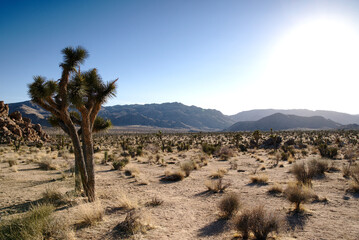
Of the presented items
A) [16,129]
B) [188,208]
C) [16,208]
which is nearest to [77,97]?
[16,208]

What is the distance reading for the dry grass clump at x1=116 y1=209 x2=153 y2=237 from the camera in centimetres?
525

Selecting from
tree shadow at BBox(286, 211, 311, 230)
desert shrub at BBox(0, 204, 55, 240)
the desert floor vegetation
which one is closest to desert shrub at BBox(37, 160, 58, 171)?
the desert floor vegetation

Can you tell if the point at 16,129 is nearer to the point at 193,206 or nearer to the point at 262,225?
the point at 193,206

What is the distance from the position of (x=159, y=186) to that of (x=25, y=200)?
20.0ft

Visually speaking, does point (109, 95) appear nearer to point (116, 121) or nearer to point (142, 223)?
point (142, 223)

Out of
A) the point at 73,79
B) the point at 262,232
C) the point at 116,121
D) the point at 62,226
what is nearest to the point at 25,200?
the point at 62,226

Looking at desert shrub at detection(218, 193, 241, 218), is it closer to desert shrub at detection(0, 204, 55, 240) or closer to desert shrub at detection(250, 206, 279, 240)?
desert shrub at detection(250, 206, 279, 240)

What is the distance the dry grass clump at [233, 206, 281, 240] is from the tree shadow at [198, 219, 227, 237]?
0.70 meters

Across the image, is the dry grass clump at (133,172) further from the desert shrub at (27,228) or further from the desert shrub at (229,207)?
the desert shrub at (27,228)

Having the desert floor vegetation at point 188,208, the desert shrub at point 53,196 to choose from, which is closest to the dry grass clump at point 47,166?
the desert floor vegetation at point 188,208

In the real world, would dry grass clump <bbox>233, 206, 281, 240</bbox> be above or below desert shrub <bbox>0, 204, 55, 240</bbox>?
below

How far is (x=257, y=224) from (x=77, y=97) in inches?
278

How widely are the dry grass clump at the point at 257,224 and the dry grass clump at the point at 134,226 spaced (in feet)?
8.28

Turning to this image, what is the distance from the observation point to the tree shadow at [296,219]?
5.72 metres
